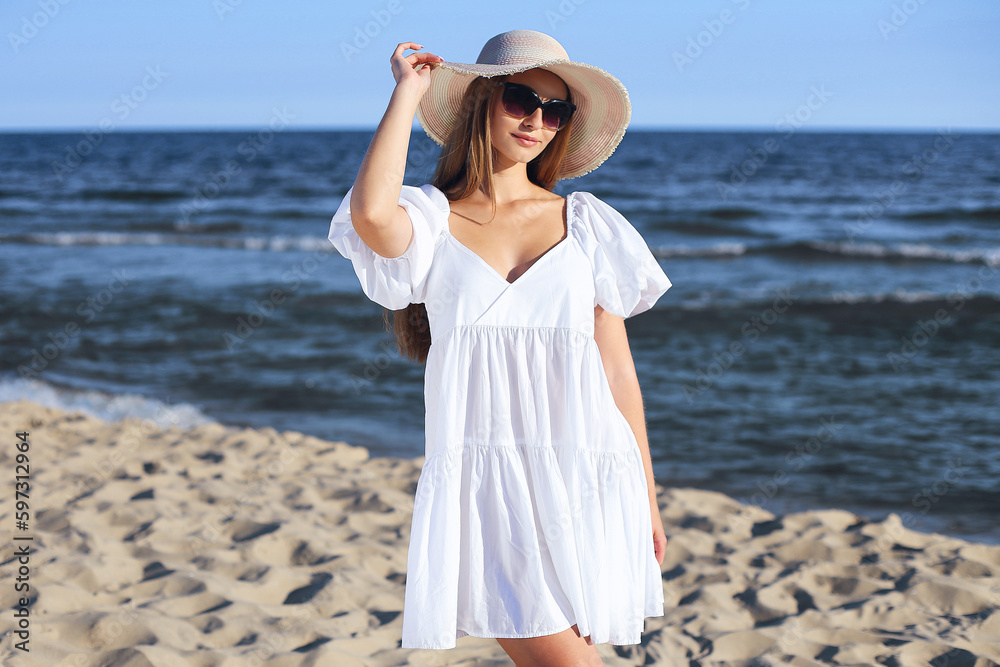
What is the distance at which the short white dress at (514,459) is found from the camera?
5.78 ft

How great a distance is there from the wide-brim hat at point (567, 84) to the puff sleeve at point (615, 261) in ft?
0.98

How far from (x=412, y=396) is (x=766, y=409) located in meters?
3.23

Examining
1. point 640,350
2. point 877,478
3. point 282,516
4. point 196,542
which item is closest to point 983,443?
point 877,478

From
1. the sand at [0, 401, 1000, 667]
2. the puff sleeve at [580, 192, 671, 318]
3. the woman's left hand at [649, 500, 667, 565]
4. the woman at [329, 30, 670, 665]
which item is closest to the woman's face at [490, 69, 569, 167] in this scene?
the woman at [329, 30, 670, 665]

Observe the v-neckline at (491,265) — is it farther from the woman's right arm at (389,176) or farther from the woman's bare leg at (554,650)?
the woman's bare leg at (554,650)

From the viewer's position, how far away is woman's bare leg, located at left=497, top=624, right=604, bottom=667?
177cm

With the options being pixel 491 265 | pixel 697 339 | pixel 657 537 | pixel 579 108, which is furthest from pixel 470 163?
pixel 697 339

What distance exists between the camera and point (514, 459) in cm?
182

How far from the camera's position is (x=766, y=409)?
7027 millimetres

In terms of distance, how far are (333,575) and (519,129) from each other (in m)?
2.52

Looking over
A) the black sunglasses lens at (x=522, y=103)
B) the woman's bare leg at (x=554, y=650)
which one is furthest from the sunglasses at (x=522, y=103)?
the woman's bare leg at (x=554, y=650)

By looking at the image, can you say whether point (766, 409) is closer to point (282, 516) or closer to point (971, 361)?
point (971, 361)

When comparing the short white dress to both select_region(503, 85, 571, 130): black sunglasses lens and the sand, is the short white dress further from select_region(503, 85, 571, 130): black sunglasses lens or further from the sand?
the sand

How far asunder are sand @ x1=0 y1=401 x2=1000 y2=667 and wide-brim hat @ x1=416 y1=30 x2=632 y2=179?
6.46ft
